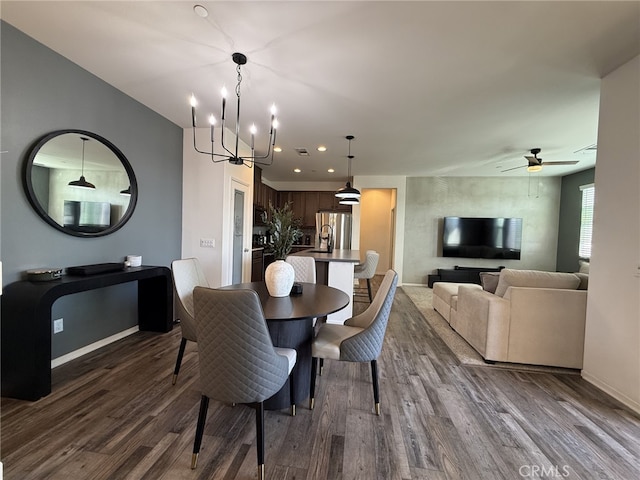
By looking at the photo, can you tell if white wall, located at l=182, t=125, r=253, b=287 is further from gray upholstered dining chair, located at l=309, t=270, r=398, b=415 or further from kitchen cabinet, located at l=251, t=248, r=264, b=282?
gray upholstered dining chair, located at l=309, t=270, r=398, b=415

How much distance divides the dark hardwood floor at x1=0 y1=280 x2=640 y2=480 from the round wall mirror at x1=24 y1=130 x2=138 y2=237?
130cm

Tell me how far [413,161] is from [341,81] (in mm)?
3357

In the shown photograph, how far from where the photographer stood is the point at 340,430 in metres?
1.82

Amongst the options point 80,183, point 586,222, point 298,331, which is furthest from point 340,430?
point 586,222

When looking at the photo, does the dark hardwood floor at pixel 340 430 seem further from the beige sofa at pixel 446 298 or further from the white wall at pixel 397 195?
the white wall at pixel 397 195

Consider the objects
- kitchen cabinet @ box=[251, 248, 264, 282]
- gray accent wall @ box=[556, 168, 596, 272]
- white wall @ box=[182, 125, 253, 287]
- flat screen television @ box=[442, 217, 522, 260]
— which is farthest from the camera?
flat screen television @ box=[442, 217, 522, 260]

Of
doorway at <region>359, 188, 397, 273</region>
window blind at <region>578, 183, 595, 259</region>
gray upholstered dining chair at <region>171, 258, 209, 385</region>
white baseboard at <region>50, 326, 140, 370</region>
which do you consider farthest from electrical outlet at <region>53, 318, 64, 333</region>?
window blind at <region>578, 183, 595, 259</region>

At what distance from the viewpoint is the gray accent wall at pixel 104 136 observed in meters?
2.09

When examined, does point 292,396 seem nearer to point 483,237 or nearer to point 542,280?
point 542,280

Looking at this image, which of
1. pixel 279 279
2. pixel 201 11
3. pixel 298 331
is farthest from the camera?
pixel 279 279

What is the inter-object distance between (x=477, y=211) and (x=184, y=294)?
6.68 metres

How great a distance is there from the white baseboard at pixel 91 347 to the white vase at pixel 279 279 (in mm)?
2034

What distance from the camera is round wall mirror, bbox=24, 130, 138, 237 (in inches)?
89.8

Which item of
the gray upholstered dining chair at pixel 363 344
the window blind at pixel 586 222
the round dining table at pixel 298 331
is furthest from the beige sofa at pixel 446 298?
the window blind at pixel 586 222
